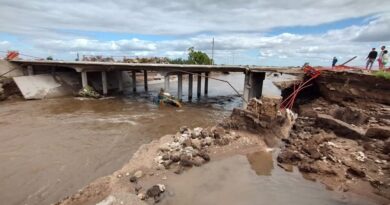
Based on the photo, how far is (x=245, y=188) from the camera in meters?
9.25

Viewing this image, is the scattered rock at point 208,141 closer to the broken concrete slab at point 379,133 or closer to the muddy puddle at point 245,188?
the muddy puddle at point 245,188

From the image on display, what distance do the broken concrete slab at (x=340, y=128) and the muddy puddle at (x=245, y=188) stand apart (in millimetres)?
4569

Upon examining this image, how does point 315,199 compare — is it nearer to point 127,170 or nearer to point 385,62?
point 127,170

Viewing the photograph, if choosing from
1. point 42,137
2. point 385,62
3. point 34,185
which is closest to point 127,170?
point 34,185

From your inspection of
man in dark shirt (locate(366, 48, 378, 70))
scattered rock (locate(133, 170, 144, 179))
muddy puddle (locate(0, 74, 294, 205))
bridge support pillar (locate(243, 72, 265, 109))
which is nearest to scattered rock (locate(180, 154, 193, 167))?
scattered rock (locate(133, 170, 144, 179))

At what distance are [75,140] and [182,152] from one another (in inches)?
307

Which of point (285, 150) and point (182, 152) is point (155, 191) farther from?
point (285, 150)

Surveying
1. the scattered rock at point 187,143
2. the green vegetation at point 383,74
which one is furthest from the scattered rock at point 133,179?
the green vegetation at point 383,74

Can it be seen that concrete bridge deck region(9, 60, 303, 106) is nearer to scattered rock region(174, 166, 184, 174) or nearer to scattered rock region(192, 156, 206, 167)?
scattered rock region(192, 156, 206, 167)

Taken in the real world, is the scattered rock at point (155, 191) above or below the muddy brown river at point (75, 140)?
above

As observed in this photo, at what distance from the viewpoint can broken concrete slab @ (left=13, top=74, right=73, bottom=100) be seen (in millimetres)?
29734

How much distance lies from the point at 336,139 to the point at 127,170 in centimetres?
986

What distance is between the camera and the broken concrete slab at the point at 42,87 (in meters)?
29.7

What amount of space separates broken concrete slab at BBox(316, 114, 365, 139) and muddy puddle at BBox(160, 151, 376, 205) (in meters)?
4.57
